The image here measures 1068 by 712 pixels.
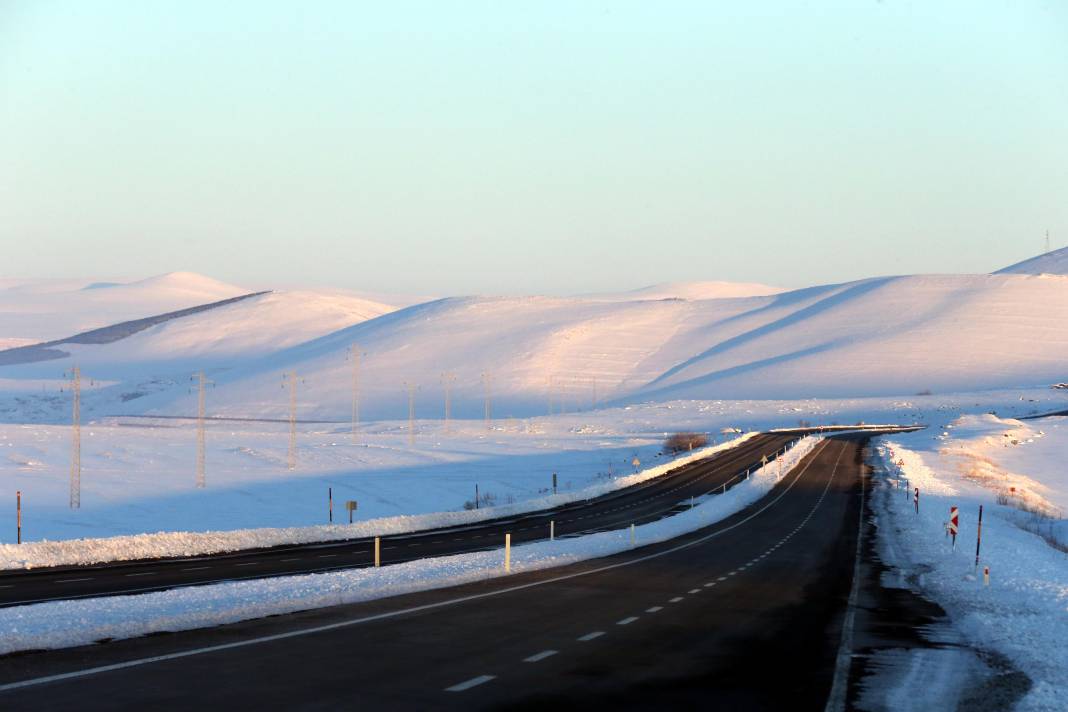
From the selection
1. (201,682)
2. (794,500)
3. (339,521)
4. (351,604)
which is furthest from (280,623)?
(794,500)

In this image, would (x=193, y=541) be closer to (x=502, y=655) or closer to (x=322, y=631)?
(x=322, y=631)

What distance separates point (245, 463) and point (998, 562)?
7192 cm

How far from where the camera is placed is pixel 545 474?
3907 inches

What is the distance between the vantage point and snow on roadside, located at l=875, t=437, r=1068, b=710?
A: 63.5 feet

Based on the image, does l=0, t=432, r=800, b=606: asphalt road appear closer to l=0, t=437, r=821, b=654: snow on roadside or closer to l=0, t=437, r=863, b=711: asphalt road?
l=0, t=437, r=821, b=654: snow on roadside

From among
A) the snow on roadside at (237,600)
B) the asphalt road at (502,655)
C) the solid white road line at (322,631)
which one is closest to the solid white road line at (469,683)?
the asphalt road at (502,655)

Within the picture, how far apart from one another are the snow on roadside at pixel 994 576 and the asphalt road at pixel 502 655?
8.46ft

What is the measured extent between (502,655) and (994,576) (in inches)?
751

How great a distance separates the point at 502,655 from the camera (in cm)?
1788

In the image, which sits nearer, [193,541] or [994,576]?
[994,576]

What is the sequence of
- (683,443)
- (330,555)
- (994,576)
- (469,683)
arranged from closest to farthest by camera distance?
(469,683) < (994,576) < (330,555) < (683,443)

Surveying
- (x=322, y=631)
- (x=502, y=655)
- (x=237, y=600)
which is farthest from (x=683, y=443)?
(x=502, y=655)

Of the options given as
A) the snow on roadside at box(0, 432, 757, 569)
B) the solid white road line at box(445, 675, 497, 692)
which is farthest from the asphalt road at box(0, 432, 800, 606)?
the solid white road line at box(445, 675, 497, 692)

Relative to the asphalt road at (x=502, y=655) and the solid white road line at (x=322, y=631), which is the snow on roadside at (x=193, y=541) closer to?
the solid white road line at (x=322, y=631)
